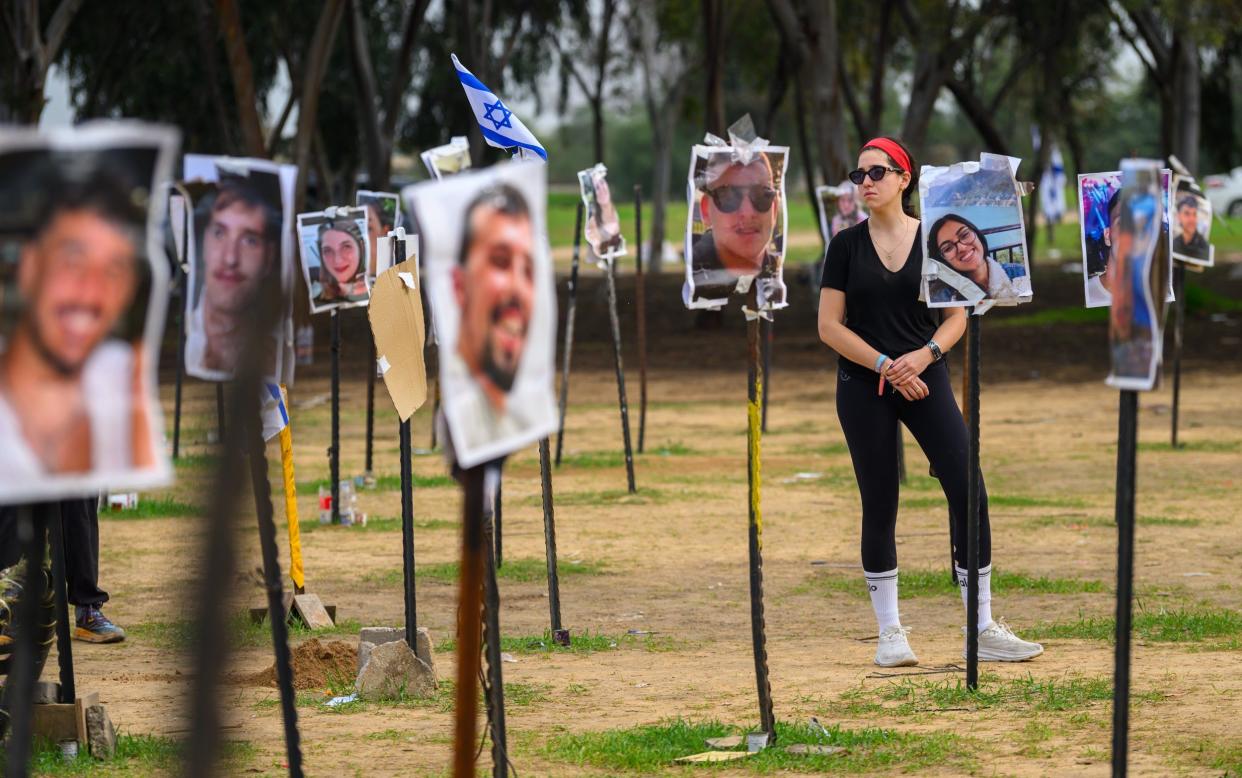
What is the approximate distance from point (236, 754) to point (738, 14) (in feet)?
96.2

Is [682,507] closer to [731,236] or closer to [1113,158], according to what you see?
[731,236]

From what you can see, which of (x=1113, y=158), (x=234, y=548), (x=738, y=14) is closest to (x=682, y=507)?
(x=234, y=548)

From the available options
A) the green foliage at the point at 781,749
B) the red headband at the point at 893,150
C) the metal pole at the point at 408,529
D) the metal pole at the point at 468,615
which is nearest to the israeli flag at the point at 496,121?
the metal pole at the point at 408,529

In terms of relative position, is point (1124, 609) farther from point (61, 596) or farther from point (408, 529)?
point (408, 529)

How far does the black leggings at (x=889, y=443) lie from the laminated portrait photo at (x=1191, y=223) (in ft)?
24.0

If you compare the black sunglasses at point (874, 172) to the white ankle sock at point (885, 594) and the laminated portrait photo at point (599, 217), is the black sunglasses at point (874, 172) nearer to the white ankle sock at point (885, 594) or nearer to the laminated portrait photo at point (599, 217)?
the white ankle sock at point (885, 594)

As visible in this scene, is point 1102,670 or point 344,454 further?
point 344,454

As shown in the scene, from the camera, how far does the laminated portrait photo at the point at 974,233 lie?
20.3 feet

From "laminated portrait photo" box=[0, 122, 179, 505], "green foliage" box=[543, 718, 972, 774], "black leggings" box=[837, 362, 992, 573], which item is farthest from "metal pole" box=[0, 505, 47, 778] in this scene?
"black leggings" box=[837, 362, 992, 573]

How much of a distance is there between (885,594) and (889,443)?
1.96 feet

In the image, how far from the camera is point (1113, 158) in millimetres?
87250

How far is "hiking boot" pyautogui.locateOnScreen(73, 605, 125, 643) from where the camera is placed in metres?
8.02

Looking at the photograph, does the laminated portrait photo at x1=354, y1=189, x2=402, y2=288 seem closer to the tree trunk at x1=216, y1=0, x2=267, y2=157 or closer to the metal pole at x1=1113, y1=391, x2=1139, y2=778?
the tree trunk at x1=216, y1=0, x2=267, y2=157

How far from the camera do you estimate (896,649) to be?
23.0ft
